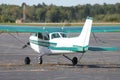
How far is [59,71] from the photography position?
19.7 m

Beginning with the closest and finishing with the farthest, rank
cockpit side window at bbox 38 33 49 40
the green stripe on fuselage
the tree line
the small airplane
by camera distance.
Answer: the green stripe on fuselage
the small airplane
cockpit side window at bbox 38 33 49 40
the tree line

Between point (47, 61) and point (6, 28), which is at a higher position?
point (6, 28)

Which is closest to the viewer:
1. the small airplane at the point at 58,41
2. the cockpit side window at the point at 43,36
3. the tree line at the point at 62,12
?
the small airplane at the point at 58,41

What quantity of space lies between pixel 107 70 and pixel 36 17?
78.9m

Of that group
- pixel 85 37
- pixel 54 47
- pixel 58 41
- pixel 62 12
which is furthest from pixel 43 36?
pixel 62 12

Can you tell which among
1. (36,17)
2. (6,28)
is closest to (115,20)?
(36,17)

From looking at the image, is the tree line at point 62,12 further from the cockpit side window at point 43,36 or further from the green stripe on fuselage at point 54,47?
the green stripe on fuselage at point 54,47

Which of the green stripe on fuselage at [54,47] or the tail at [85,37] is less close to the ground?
the tail at [85,37]

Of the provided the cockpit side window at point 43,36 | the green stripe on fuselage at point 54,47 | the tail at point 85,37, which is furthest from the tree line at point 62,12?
the tail at point 85,37

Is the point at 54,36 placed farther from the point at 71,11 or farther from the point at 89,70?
the point at 71,11

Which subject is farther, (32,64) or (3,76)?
Result: (32,64)

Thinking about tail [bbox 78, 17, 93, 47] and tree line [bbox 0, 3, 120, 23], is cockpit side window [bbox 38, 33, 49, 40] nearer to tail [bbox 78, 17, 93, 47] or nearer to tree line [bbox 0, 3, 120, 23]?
tail [bbox 78, 17, 93, 47]

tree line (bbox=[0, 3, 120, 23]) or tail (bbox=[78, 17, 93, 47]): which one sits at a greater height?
tail (bbox=[78, 17, 93, 47])

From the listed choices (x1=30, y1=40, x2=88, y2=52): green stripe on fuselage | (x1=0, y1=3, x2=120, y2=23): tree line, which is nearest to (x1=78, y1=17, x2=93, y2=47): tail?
(x1=30, y1=40, x2=88, y2=52): green stripe on fuselage
